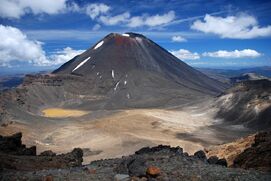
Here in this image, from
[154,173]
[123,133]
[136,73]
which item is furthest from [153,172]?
[136,73]

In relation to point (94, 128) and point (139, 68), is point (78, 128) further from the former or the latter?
point (139, 68)

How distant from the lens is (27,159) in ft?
77.8

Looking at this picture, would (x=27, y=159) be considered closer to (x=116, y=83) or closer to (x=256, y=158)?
(x=256, y=158)

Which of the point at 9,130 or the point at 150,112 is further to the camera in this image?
the point at 150,112

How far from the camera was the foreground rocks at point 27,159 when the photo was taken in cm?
2089

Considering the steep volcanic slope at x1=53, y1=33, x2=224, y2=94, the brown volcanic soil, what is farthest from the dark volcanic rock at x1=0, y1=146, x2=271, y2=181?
the steep volcanic slope at x1=53, y1=33, x2=224, y2=94

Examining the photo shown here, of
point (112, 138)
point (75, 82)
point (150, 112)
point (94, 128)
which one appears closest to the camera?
point (112, 138)

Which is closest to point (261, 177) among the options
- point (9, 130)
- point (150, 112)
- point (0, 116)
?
point (9, 130)

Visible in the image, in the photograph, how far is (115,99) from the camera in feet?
370

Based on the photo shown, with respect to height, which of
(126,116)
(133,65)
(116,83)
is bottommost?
(126,116)

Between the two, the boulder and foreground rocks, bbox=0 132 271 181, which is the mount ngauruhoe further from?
the boulder

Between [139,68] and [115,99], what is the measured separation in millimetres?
26290

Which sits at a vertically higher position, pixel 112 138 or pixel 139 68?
pixel 139 68

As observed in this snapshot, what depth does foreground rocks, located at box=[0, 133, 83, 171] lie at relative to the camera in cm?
2089
